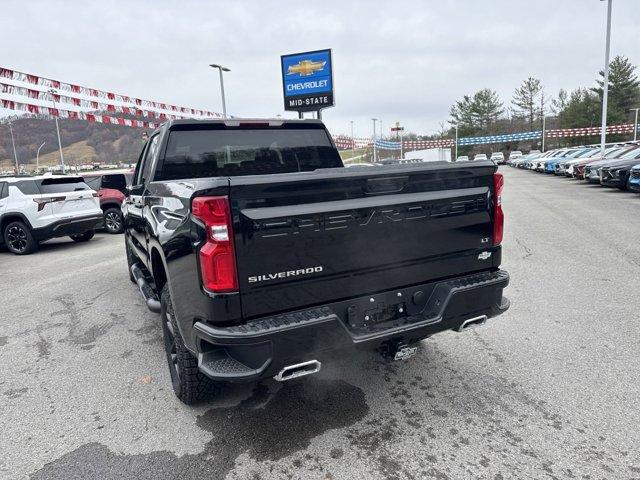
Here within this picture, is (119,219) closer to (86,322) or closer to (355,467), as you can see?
(86,322)

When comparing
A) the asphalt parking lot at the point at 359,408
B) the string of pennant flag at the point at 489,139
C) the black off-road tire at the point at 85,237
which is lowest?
the asphalt parking lot at the point at 359,408

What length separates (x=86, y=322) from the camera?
205 inches

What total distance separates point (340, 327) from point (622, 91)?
8024 centimetres

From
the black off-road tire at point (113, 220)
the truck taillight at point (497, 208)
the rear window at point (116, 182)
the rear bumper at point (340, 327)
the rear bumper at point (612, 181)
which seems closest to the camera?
the rear bumper at point (340, 327)

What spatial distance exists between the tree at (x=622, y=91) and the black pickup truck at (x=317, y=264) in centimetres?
7617

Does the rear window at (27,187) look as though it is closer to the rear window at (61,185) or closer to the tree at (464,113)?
the rear window at (61,185)

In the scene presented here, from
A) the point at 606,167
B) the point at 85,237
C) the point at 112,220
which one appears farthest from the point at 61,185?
the point at 606,167

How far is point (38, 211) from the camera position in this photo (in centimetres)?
962

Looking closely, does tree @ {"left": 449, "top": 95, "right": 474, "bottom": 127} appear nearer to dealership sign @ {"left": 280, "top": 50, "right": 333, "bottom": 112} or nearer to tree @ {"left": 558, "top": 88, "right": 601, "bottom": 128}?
tree @ {"left": 558, "top": 88, "right": 601, "bottom": 128}

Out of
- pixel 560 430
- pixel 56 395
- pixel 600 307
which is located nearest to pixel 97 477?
pixel 56 395

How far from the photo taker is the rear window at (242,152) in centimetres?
411

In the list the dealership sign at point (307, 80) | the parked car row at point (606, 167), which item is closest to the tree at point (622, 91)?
the parked car row at point (606, 167)

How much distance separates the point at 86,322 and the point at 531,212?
37.1ft

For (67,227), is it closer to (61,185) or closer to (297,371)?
(61,185)
